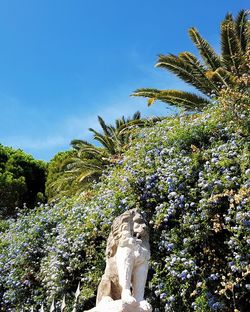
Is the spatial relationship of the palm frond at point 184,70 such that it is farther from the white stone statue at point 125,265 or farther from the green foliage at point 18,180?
the green foliage at point 18,180

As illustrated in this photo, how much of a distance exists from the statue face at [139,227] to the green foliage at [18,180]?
15458 millimetres

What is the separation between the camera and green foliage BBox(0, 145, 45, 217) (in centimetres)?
2105

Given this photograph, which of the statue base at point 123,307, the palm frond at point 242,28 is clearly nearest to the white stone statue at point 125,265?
the statue base at point 123,307

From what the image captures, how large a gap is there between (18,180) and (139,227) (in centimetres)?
1681

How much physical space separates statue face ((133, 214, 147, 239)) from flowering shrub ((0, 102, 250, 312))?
3.01 feet

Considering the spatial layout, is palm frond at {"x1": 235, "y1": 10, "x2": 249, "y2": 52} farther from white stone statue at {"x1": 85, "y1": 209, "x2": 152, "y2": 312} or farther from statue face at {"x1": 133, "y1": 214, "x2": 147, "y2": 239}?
white stone statue at {"x1": 85, "y1": 209, "x2": 152, "y2": 312}

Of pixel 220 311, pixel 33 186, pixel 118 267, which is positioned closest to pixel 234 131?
pixel 220 311

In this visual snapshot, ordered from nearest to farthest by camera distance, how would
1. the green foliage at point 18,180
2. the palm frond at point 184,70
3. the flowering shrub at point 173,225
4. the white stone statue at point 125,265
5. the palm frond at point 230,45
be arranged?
1. the white stone statue at point 125,265
2. the flowering shrub at point 173,225
3. the palm frond at point 230,45
4. the palm frond at point 184,70
5. the green foliage at point 18,180

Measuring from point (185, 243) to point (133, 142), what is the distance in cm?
256

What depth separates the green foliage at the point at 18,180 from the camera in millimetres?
21047

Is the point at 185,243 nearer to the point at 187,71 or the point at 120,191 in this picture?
the point at 120,191

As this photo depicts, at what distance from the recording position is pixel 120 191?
24.5 ft

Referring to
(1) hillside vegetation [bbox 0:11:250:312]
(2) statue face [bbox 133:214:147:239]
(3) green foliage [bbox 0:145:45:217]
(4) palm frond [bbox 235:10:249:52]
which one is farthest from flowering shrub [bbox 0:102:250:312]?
(3) green foliage [bbox 0:145:45:217]

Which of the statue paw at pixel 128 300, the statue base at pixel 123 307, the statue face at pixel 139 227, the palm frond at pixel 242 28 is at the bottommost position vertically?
the statue base at pixel 123 307
